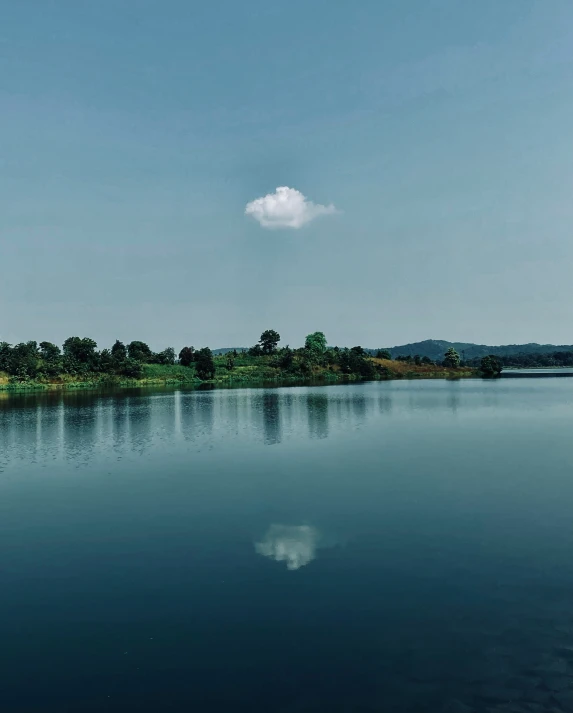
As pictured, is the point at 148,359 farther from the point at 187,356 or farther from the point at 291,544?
the point at 291,544

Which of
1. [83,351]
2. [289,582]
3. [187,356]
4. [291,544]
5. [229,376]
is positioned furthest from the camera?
[187,356]

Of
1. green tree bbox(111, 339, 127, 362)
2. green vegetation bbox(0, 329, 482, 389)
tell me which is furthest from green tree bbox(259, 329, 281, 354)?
green tree bbox(111, 339, 127, 362)

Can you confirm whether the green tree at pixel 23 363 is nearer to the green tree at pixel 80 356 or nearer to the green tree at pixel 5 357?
the green tree at pixel 5 357

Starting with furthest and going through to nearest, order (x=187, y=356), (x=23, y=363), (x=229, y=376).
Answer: (x=187, y=356)
(x=229, y=376)
(x=23, y=363)

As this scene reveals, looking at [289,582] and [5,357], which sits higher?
[5,357]

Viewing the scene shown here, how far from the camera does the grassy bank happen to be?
436 feet

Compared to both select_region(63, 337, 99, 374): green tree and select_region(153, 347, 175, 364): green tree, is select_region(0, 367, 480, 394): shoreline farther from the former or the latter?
select_region(153, 347, 175, 364): green tree

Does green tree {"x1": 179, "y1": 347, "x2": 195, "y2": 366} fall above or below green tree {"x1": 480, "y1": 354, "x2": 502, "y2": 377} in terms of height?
above

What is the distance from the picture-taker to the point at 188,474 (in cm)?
3009

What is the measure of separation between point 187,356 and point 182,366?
4862mm

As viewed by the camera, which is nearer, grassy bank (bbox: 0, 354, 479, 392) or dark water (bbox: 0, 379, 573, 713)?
dark water (bbox: 0, 379, 573, 713)

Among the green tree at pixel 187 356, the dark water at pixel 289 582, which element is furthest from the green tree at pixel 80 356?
the dark water at pixel 289 582

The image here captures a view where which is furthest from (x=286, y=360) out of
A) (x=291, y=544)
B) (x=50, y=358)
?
(x=291, y=544)

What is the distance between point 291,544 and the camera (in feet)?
59.5
